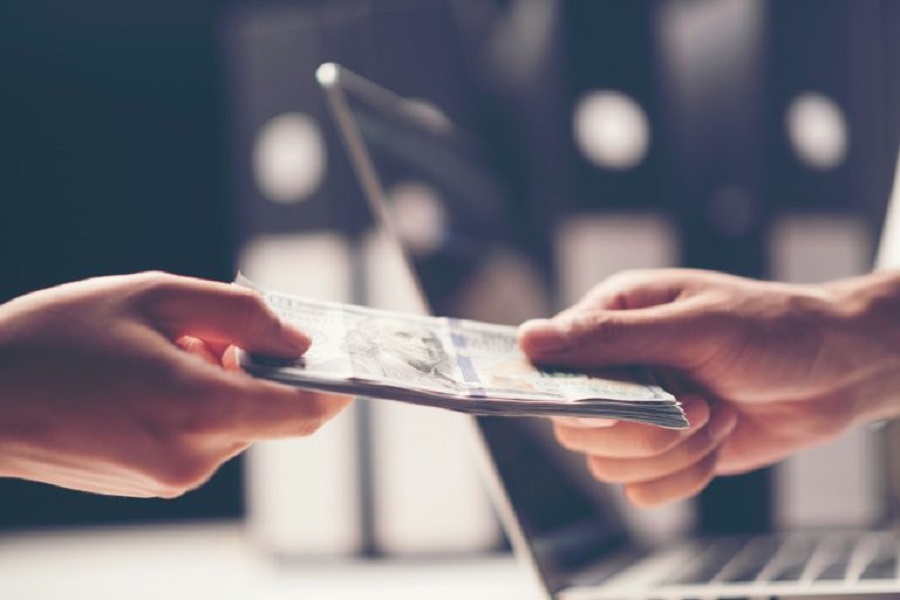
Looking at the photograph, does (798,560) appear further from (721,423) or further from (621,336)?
(621,336)

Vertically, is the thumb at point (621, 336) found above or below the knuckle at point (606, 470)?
above

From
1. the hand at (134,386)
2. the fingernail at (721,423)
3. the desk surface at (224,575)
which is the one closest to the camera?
the hand at (134,386)

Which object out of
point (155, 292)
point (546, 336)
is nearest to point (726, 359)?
point (546, 336)

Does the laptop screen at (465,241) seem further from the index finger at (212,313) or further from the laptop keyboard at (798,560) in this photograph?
the index finger at (212,313)

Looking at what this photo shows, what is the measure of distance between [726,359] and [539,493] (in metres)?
0.23

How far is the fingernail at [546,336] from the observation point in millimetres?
610

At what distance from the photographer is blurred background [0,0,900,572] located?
42.3 inches

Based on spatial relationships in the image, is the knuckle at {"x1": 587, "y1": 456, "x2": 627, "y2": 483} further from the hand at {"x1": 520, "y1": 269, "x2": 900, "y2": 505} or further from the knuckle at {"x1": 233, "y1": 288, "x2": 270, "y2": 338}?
the knuckle at {"x1": 233, "y1": 288, "x2": 270, "y2": 338}

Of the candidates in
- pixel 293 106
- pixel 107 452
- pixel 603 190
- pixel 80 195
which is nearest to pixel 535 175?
pixel 603 190

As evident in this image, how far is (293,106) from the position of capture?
1.24 metres

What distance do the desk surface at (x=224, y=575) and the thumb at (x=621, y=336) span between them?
497 mm

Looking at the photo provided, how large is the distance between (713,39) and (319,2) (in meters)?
0.73

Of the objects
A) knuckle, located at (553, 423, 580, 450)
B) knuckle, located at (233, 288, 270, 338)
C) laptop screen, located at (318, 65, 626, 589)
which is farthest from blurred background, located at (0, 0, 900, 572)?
knuckle, located at (233, 288, 270, 338)

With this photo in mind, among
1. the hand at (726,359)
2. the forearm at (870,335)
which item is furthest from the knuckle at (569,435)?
the forearm at (870,335)
